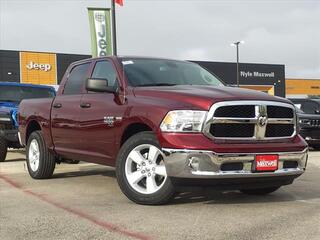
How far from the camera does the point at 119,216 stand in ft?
19.4

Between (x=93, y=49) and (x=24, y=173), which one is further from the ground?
(x=93, y=49)

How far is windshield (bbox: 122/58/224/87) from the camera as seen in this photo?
23.3ft

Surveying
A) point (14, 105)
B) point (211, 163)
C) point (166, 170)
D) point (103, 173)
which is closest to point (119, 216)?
point (166, 170)

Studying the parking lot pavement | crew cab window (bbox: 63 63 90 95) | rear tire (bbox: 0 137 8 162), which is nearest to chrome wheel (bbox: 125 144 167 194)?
the parking lot pavement

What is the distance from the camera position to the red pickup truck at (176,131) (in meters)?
5.91

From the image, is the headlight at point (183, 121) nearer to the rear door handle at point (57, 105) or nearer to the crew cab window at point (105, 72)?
the crew cab window at point (105, 72)

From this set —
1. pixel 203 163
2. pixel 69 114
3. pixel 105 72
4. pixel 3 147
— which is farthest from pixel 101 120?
pixel 3 147

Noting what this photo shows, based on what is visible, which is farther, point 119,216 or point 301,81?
point 301,81

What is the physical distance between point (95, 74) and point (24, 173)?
296 centimetres

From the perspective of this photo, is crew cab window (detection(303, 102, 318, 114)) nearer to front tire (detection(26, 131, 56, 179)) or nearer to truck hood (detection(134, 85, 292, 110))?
front tire (detection(26, 131, 56, 179))

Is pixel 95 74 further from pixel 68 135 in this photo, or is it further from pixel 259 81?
pixel 259 81

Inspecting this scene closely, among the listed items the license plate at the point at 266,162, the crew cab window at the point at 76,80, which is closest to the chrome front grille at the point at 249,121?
the license plate at the point at 266,162

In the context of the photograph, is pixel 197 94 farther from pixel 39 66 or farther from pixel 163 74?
pixel 39 66

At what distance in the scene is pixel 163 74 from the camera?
7.33 m
